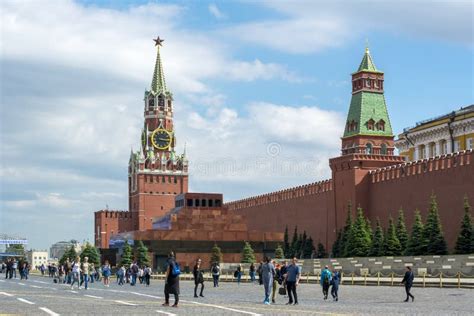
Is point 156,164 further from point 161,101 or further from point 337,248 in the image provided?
point 337,248

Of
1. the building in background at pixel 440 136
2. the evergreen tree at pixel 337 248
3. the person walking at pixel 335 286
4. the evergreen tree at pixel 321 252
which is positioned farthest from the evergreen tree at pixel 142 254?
the person walking at pixel 335 286

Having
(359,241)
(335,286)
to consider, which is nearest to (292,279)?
(335,286)

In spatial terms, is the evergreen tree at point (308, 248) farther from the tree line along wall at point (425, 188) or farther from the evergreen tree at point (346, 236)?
the evergreen tree at point (346, 236)

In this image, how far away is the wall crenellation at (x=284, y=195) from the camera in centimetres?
6299

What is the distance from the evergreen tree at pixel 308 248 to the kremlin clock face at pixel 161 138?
46.8m

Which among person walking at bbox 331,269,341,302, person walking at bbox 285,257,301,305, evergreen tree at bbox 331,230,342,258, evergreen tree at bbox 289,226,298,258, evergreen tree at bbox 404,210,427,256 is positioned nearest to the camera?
person walking at bbox 285,257,301,305

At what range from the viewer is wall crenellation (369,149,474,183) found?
47281 millimetres

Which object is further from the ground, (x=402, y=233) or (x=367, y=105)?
(x=367, y=105)

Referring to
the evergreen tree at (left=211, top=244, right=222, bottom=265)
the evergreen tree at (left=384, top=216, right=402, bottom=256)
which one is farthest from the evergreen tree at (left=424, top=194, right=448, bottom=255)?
the evergreen tree at (left=211, top=244, right=222, bottom=265)

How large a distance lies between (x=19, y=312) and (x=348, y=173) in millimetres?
43035

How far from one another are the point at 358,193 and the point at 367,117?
5.23m

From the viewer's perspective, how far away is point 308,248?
62.5m

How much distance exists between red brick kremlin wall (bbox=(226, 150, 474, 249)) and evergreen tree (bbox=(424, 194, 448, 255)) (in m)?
3.10

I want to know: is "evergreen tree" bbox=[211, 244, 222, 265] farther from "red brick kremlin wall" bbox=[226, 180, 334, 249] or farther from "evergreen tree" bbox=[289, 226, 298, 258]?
"red brick kremlin wall" bbox=[226, 180, 334, 249]
